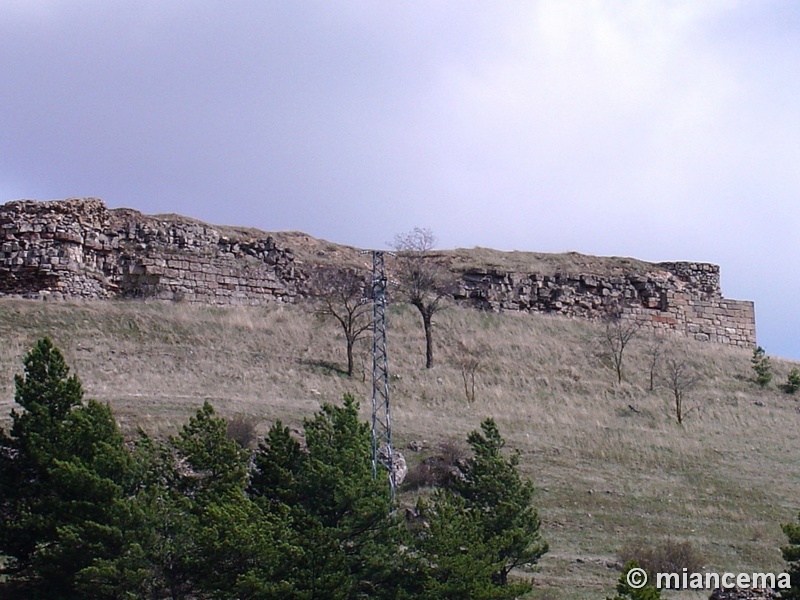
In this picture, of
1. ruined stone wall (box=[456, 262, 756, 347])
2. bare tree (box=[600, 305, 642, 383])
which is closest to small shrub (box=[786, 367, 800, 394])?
bare tree (box=[600, 305, 642, 383])

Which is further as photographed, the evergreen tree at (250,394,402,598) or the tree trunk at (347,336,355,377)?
the tree trunk at (347,336,355,377)

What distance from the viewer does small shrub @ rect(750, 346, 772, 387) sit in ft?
110

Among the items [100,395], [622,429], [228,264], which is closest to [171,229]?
[228,264]

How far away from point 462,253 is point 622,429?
1469 cm

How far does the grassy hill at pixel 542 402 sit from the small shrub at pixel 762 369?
0.40 m

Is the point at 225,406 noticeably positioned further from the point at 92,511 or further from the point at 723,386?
the point at 723,386

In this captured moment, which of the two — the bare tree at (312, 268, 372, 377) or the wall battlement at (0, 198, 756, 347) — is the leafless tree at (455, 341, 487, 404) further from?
the wall battlement at (0, 198, 756, 347)

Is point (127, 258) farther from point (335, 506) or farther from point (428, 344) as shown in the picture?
point (335, 506)

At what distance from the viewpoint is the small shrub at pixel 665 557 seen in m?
18.9

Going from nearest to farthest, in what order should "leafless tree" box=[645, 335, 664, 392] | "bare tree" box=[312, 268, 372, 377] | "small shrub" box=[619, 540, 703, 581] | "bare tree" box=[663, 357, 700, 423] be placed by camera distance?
"small shrub" box=[619, 540, 703, 581]
"bare tree" box=[663, 357, 700, 423]
"bare tree" box=[312, 268, 372, 377]
"leafless tree" box=[645, 335, 664, 392]

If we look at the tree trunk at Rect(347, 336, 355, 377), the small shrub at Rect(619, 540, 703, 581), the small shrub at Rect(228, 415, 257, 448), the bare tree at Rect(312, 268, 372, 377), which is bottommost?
the small shrub at Rect(619, 540, 703, 581)

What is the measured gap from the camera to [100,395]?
23578 millimetres

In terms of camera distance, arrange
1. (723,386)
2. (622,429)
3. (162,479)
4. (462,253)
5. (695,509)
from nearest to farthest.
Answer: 1. (162,479)
2. (695,509)
3. (622,429)
4. (723,386)
5. (462,253)

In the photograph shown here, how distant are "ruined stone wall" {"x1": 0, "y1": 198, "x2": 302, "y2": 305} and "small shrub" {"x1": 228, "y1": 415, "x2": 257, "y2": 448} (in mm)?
10858
